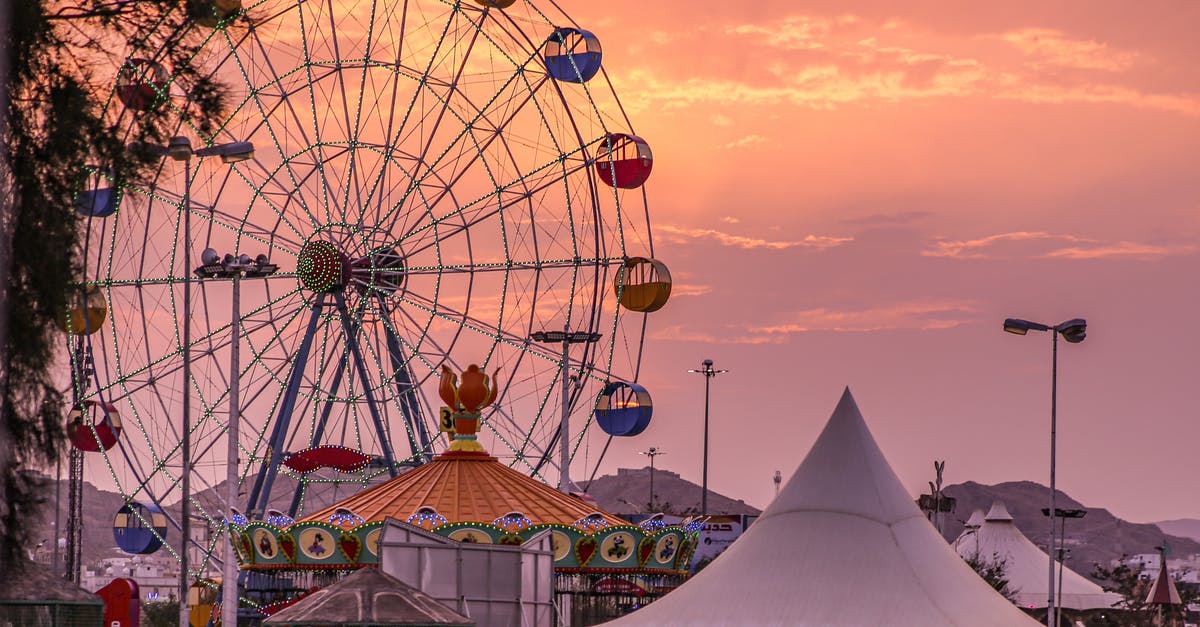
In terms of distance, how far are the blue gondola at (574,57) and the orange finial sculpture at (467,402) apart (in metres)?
8.87

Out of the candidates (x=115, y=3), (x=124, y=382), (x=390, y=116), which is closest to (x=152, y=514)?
(x=124, y=382)

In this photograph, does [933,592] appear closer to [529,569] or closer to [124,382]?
[529,569]

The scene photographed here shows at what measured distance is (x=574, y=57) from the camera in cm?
4100

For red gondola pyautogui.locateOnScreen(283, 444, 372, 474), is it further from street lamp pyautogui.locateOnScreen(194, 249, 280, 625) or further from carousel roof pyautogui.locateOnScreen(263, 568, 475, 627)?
carousel roof pyautogui.locateOnScreen(263, 568, 475, 627)

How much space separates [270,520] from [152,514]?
41.0 ft

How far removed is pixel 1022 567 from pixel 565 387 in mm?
30675

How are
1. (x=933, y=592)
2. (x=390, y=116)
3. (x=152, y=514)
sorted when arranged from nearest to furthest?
(x=933, y=592) < (x=390, y=116) < (x=152, y=514)

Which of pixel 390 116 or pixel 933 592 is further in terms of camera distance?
pixel 390 116

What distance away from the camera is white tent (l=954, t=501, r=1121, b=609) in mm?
60312

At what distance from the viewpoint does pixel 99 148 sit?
55.8ft

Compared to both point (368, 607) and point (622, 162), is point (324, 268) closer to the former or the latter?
point (622, 162)

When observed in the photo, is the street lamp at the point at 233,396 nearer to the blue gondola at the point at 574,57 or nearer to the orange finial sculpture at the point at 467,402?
the orange finial sculpture at the point at 467,402

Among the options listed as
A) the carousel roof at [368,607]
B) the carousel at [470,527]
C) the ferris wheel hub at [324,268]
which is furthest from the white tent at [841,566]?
the ferris wheel hub at [324,268]

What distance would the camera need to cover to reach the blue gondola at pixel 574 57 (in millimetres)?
40906
